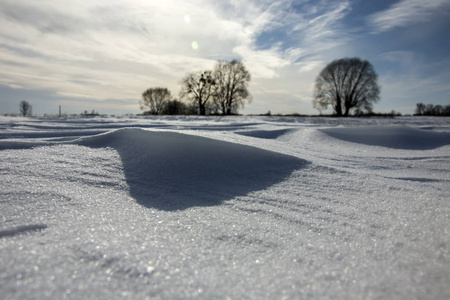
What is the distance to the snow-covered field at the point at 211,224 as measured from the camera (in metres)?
0.72

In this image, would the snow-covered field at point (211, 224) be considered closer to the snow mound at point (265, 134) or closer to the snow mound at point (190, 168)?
the snow mound at point (190, 168)

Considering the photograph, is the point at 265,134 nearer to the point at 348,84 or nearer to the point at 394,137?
the point at 394,137

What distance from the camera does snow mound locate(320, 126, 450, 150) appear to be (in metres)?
3.42

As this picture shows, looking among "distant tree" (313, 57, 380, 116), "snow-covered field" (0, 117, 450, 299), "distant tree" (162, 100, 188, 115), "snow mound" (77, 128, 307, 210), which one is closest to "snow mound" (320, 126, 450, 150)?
"snow-covered field" (0, 117, 450, 299)

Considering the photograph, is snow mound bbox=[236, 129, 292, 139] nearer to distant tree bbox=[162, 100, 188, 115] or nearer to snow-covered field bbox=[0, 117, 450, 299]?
snow-covered field bbox=[0, 117, 450, 299]

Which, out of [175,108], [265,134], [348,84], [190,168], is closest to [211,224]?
[190,168]

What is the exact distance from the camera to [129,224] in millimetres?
1053

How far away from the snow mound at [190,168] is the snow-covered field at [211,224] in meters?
0.01

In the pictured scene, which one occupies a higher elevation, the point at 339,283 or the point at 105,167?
the point at 105,167

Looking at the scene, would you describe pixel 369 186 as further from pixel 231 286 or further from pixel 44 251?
pixel 44 251

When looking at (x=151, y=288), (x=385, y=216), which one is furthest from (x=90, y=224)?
(x=385, y=216)

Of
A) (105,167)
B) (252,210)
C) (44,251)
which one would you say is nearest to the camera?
(44,251)

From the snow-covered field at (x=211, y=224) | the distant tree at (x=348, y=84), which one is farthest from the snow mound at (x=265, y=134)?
the distant tree at (x=348, y=84)

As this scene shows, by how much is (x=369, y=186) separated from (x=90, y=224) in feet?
5.27
